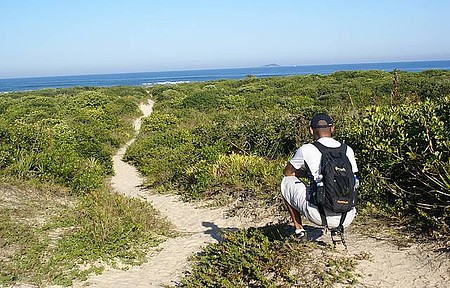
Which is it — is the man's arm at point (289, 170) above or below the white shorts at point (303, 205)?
above

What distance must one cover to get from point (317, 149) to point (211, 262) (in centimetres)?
225

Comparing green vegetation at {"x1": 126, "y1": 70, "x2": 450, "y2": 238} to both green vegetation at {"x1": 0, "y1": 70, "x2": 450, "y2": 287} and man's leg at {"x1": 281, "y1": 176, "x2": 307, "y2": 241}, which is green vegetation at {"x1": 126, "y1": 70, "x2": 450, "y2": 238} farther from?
man's leg at {"x1": 281, "y1": 176, "x2": 307, "y2": 241}

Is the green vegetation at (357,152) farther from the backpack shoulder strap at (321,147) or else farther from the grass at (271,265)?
the backpack shoulder strap at (321,147)

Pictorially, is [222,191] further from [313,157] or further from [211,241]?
[313,157]

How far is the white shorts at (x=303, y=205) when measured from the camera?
4.65 metres

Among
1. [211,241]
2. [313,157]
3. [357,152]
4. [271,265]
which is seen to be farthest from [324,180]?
[357,152]

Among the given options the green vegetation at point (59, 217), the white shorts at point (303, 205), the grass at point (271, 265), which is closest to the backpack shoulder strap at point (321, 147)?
the white shorts at point (303, 205)

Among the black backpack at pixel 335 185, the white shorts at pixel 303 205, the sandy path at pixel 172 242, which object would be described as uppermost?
the black backpack at pixel 335 185

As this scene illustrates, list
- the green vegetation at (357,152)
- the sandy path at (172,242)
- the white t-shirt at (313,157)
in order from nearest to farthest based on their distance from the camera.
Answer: the white t-shirt at (313,157) < the sandy path at (172,242) < the green vegetation at (357,152)

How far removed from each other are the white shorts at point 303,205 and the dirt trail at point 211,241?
75 centimetres

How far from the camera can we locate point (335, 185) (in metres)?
4.45

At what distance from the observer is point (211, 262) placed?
19.6ft

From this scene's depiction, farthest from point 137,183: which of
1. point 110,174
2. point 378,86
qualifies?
point 378,86

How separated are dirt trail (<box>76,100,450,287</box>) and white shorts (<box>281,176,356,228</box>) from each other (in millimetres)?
754
